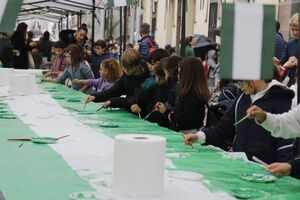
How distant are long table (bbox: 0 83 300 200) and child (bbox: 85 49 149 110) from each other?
43.5 inches

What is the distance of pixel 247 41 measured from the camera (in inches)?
45.1

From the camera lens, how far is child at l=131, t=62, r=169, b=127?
4.08 meters

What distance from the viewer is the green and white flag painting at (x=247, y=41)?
3.60ft

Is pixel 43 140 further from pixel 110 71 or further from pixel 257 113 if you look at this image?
pixel 110 71

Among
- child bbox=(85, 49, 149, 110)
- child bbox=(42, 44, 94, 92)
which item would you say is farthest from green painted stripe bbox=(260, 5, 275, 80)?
child bbox=(42, 44, 94, 92)

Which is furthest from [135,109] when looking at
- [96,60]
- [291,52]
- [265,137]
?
[96,60]

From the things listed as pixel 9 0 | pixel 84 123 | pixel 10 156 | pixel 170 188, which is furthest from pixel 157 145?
pixel 84 123

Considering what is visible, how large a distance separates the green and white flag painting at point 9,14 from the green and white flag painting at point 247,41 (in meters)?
0.39

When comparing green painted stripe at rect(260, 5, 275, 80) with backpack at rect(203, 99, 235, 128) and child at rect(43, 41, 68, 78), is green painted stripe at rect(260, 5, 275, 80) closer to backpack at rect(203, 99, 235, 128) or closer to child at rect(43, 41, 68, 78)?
backpack at rect(203, 99, 235, 128)

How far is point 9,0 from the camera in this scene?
3.54 ft

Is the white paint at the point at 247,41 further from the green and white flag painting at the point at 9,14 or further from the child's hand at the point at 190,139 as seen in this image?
the child's hand at the point at 190,139

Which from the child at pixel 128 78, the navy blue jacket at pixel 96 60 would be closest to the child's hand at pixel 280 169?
the child at pixel 128 78

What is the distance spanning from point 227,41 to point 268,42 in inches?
3.8

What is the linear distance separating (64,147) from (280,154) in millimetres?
962
